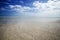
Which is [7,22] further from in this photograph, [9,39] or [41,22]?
[41,22]

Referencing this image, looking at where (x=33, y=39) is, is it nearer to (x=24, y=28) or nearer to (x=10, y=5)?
(x=24, y=28)

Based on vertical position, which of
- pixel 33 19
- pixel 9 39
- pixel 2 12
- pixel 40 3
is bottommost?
pixel 9 39

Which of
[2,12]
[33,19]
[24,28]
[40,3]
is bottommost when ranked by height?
[24,28]

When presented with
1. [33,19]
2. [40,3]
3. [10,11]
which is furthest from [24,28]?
[40,3]

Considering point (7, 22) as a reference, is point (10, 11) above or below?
above

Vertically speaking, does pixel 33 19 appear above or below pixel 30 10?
below

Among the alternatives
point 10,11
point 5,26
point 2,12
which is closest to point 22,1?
point 10,11
